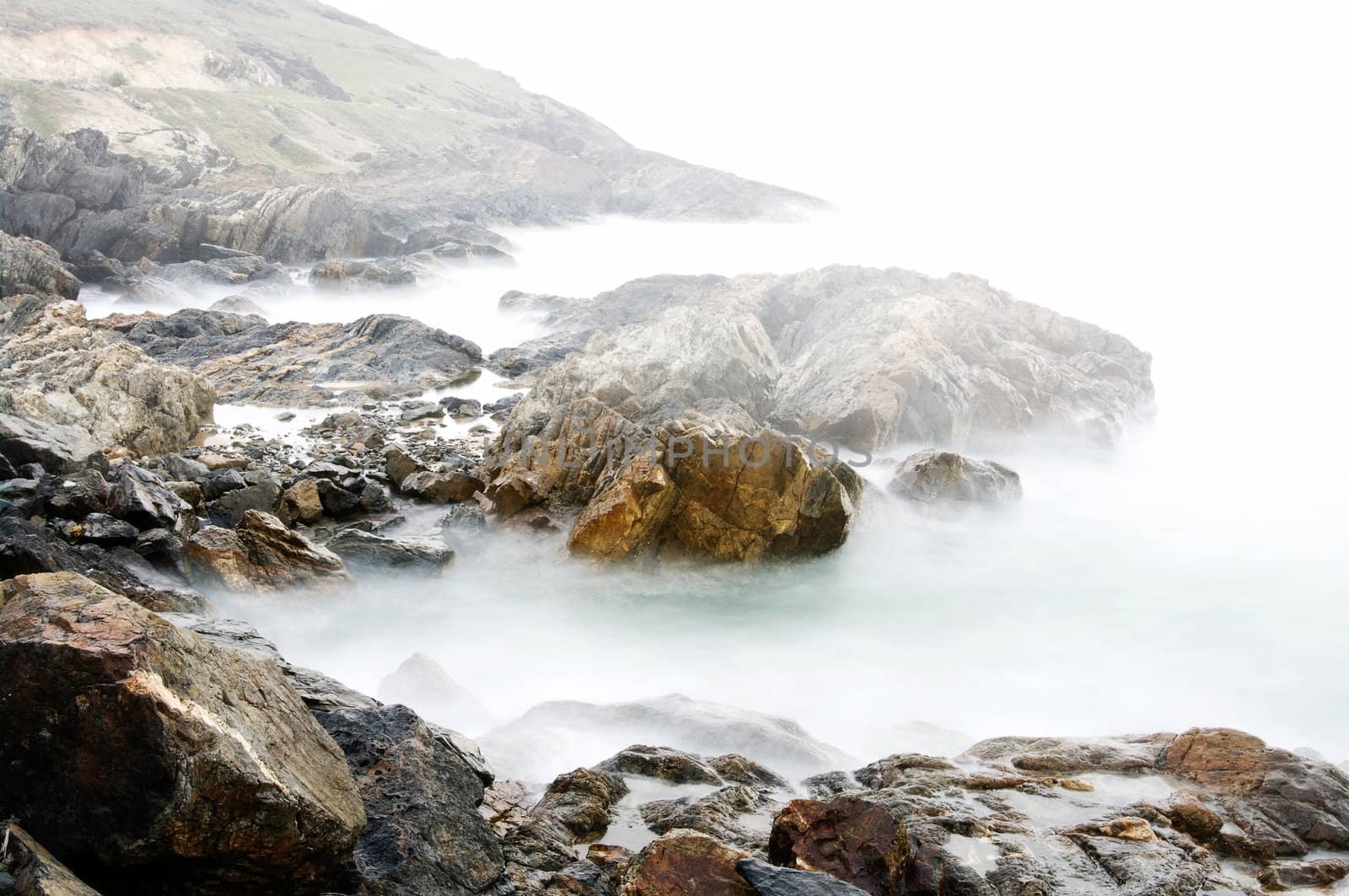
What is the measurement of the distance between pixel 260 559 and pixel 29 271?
18.3 meters

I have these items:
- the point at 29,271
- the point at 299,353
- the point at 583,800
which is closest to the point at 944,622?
the point at 583,800

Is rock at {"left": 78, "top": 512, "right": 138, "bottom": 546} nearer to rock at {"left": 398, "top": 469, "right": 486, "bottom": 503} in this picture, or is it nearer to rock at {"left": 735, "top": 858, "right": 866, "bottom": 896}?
rock at {"left": 398, "top": 469, "right": 486, "bottom": 503}

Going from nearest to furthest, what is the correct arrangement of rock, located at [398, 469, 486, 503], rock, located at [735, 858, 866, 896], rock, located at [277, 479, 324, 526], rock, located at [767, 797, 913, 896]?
rock, located at [735, 858, 866, 896], rock, located at [767, 797, 913, 896], rock, located at [277, 479, 324, 526], rock, located at [398, 469, 486, 503]

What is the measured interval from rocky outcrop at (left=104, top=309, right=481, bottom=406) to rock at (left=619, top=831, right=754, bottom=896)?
15.7 metres

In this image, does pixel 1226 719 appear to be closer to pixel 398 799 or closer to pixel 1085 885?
pixel 1085 885

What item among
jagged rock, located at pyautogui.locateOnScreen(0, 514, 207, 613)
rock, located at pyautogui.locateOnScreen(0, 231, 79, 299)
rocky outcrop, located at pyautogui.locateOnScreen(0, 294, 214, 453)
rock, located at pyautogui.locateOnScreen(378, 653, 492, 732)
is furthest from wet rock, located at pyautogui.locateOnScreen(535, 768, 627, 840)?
rock, located at pyautogui.locateOnScreen(0, 231, 79, 299)

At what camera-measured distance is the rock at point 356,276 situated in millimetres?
30859

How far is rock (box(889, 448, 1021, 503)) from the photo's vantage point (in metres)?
14.1

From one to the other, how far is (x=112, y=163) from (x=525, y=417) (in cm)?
3298

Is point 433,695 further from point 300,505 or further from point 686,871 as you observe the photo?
point 300,505

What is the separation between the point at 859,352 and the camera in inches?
683

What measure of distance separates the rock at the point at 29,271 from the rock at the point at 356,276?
824 centimetres

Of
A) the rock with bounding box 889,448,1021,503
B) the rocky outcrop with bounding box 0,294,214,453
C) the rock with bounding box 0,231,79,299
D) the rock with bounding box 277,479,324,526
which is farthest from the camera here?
the rock with bounding box 0,231,79,299

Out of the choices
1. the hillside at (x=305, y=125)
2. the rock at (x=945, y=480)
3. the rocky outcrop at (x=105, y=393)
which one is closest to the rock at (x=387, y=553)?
the rocky outcrop at (x=105, y=393)
